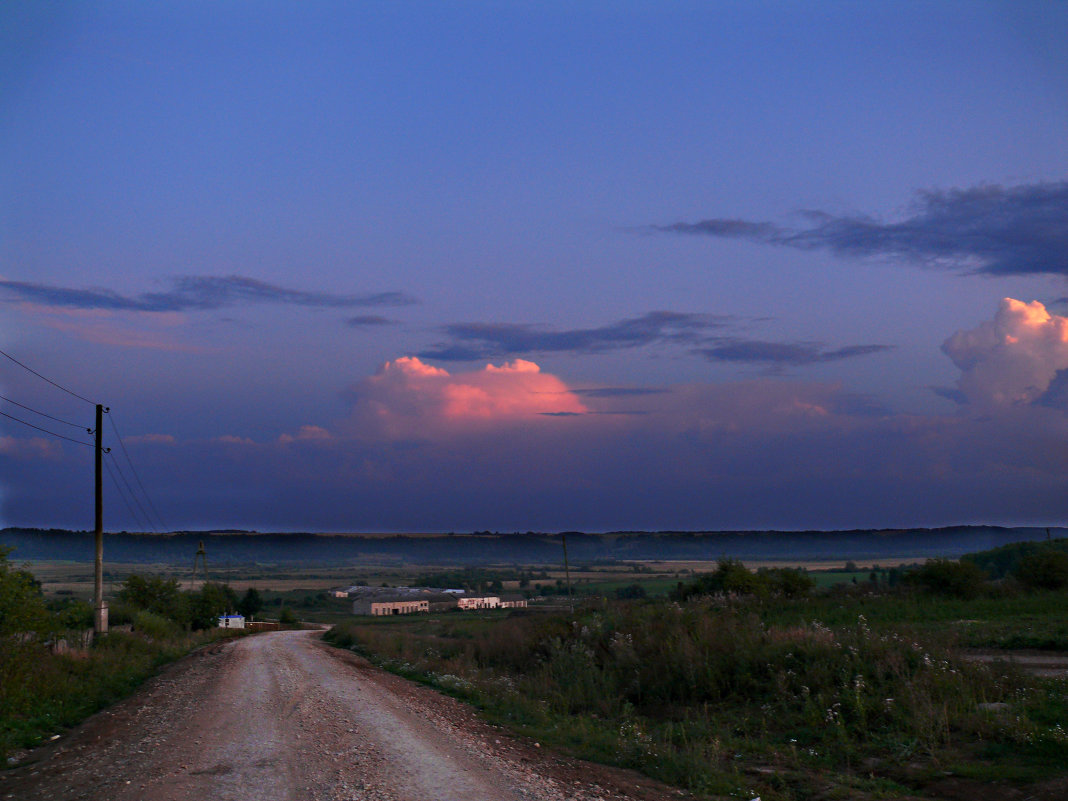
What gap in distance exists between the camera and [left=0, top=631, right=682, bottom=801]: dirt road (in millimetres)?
9350

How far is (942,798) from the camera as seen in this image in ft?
31.8

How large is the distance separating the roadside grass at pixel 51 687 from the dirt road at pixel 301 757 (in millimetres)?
696

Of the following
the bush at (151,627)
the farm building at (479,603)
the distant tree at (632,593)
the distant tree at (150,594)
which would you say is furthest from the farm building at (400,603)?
the bush at (151,627)

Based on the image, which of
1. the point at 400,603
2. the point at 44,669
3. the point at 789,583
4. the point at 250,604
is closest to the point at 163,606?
the point at 44,669

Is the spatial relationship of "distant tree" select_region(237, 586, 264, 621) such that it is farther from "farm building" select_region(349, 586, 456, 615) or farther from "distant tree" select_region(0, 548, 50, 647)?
"distant tree" select_region(0, 548, 50, 647)

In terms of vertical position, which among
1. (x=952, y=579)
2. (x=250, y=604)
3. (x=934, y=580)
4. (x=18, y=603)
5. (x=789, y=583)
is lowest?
(x=250, y=604)

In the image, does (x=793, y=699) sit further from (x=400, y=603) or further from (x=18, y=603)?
A: (x=400, y=603)

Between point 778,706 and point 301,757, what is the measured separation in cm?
870

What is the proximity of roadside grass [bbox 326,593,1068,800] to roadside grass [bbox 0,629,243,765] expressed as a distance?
8259 mm

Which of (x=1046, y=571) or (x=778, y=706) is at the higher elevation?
(x=778, y=706)

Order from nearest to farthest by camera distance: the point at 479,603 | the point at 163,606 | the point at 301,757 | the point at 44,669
→ the point at 301,757
the point at 44,669
the point at 163,606
the point at 479,603

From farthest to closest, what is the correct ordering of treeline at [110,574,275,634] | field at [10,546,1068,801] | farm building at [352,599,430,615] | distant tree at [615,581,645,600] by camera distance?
1. farm building at [352,599,430,615]
2. distant tree at [615,581,645,600]
3. treeline at [110,574,275,634]
4. field at [10,546,1068,801]

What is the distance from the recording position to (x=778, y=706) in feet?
48.9

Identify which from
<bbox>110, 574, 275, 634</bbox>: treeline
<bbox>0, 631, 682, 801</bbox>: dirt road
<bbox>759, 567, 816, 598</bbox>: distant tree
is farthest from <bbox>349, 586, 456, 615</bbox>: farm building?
<bbox>0, 631, 682, 801</bbox>: dirt road
